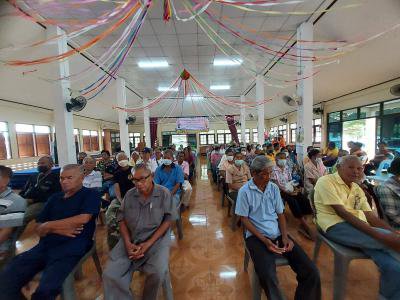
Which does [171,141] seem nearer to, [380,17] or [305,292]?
[380,17]

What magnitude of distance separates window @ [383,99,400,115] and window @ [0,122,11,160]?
10763 millimetres

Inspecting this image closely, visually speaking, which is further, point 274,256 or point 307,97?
point 307,97

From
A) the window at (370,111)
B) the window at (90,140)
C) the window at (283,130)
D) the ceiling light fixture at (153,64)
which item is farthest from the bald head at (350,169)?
the window at (283,130)

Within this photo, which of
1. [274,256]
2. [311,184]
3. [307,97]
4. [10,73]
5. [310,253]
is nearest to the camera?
[274,256]

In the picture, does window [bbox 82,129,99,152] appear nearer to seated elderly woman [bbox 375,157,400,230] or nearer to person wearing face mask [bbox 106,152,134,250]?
person wearing face mask [bbox 106,152,134,250]

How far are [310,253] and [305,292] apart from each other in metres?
1.09

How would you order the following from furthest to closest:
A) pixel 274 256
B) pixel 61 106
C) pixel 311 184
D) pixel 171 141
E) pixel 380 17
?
1. pixel 171 141
2. pixel 61 106
3. pixel 380 17
4. pixel 311 184
5. pixel 274 256

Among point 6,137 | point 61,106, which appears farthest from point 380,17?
point 6,137

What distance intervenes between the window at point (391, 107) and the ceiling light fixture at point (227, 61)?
4.14 meters

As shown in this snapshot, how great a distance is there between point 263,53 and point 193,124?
347 inches

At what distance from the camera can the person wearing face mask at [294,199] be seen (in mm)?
2837

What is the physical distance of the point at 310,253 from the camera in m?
2.35

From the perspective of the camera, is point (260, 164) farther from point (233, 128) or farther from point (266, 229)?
point (233, 128)

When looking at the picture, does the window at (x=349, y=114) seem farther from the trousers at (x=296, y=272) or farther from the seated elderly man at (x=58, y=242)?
the seated elderly man at (x=58, y=242)
